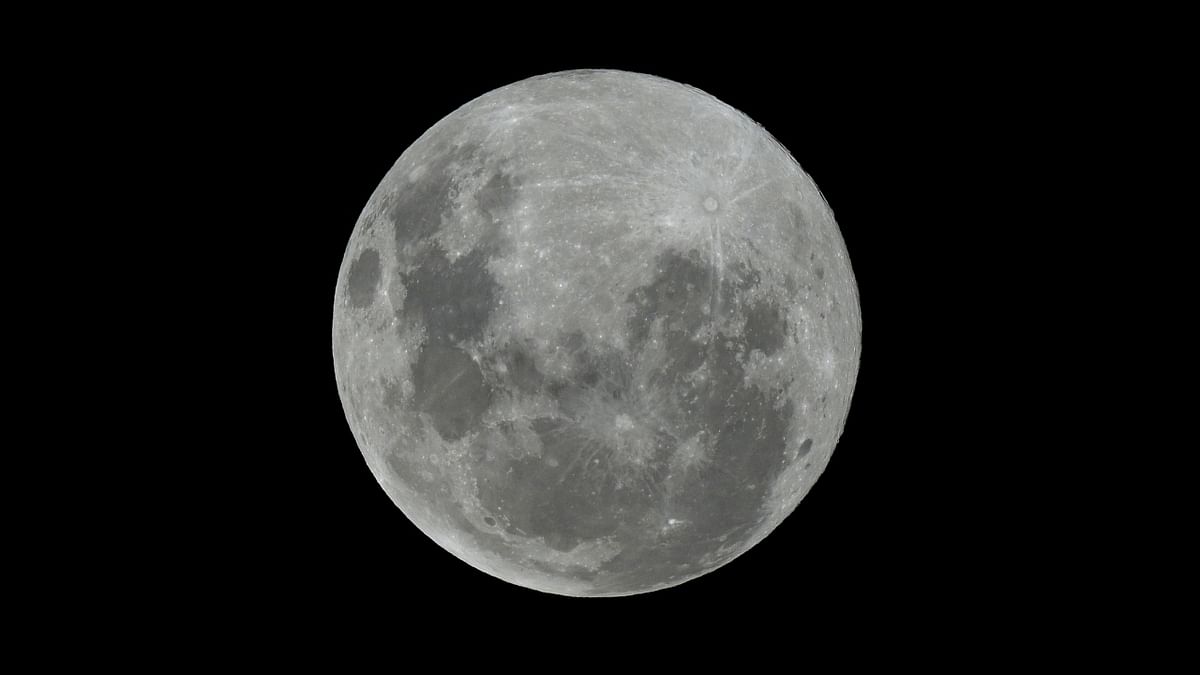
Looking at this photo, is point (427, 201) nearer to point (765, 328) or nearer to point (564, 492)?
point (564, 492)

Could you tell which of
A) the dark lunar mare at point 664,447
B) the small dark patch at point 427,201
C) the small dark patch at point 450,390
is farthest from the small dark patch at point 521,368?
the small dark patch at point 427,201

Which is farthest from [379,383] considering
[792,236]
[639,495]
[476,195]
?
[792,236]

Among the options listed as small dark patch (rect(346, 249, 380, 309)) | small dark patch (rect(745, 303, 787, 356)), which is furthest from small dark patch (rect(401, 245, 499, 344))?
small dark patch (rect(745, 303, 787, 356))

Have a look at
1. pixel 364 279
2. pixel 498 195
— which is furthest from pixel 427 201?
pixel 364 279

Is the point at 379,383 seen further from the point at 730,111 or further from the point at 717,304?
the point at 730,111

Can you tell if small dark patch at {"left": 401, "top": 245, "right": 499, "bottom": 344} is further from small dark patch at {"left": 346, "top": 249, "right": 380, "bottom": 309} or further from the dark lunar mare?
small dark patch at {"left": 346, "top": 249, "right": 380, "bottom": 309}

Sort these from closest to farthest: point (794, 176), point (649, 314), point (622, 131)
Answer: point (649, 314)
point (622, 131)
point (794, 176)
